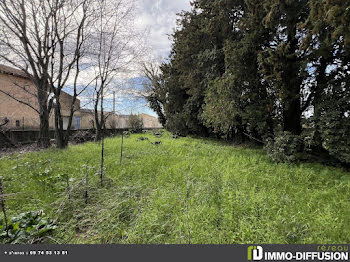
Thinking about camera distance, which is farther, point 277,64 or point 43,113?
point 43,113

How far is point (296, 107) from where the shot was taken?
5.11 meters

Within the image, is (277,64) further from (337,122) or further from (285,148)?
(285,148)

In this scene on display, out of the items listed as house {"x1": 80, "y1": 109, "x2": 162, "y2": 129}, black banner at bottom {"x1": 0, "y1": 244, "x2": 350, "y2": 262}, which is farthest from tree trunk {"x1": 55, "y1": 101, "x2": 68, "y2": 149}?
black banner at bottom {"x1": 0, "y1": 244, "x2": 350, "y2": 262}

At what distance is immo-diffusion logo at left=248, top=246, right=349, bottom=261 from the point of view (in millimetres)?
1303

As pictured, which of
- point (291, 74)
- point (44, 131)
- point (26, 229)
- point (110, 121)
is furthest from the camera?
point (110, 121)

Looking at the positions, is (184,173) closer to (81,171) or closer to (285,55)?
(81,171)

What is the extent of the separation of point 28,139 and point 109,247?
360 inches

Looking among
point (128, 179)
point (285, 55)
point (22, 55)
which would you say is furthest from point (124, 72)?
point (285, 55)

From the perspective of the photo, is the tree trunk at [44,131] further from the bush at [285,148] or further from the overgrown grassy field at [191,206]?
the bush at [285,148]

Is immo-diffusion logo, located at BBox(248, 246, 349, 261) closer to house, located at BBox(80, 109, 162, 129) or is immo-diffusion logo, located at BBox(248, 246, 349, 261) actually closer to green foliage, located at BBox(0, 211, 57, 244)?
green foliage, located at BBox(0, 211, 57, 244)

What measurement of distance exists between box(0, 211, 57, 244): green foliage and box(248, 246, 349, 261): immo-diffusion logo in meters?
1.91

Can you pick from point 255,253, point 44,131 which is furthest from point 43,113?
point 255,253

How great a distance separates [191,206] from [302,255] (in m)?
1.10

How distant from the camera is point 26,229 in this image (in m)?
1.49
